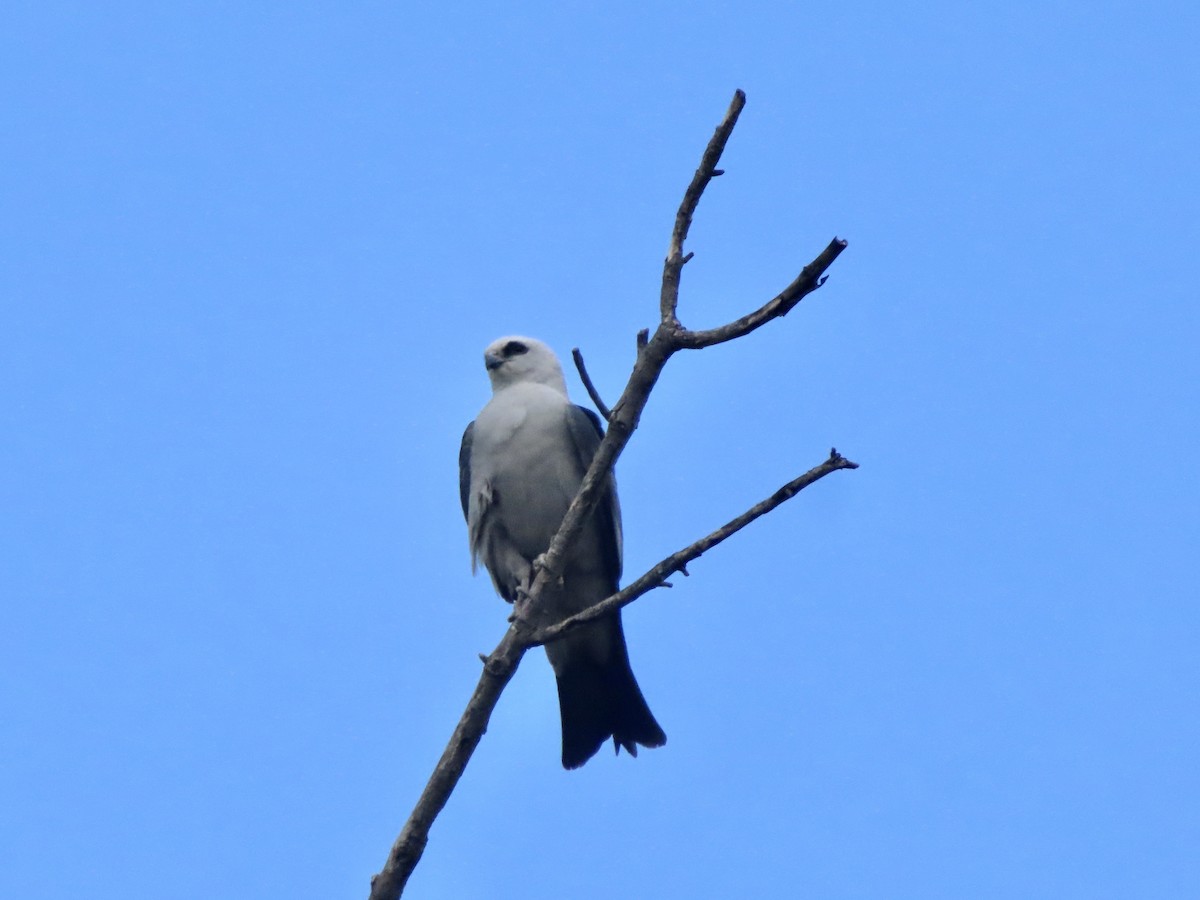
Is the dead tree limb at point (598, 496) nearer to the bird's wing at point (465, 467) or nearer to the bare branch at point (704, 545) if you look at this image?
the bare branch at point (704, 545)

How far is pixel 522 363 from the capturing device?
25.2 ft

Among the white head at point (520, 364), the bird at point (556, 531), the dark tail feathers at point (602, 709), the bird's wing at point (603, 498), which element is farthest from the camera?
the white head at point (520, 364)

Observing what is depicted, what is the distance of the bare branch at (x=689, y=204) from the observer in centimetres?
417

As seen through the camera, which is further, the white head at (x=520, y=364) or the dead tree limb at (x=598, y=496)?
the white head at (x=520, y=364)

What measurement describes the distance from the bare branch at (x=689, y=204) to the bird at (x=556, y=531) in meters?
2.27

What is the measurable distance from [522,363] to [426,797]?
3779mm

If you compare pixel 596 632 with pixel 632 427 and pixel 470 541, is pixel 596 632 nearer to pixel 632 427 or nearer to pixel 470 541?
pixel 470 541

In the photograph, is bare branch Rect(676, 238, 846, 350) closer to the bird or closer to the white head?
the bird

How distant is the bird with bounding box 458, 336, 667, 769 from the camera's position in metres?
6.52

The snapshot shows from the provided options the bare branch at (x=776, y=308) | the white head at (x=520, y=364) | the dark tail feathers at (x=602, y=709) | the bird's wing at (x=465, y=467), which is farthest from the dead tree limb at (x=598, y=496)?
the white head at (x=520, y=364)

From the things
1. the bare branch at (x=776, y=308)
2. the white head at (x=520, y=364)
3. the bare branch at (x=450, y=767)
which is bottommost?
the bare branch at (x=450, y=767)

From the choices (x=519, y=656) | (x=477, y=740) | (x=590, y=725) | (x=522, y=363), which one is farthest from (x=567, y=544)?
(x=522, y=363)

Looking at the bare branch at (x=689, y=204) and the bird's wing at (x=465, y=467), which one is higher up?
the bird's wing at (x=465, y=467)

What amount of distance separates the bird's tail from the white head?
1.61 meters
